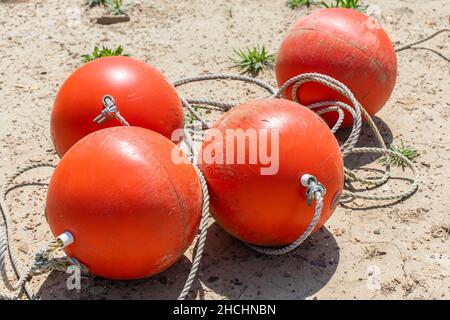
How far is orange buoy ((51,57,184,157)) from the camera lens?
4.03m

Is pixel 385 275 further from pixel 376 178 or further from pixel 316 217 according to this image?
pixel 376 178

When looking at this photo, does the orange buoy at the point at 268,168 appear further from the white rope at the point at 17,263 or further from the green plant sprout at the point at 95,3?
the green plant sprout at the point at 95,3

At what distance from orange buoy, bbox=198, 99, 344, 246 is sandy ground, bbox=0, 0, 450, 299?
0.29 meters

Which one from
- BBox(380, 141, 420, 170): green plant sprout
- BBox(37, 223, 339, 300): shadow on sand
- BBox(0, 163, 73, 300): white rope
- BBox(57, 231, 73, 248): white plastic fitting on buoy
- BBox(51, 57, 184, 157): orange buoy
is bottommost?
BBox(380, 141, 420, 170): green plant sprout

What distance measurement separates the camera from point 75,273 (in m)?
3.71

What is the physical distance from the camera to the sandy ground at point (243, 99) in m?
Answer: 3.81

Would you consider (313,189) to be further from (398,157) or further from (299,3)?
(299,3)

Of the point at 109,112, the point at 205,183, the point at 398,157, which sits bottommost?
the point at 398,157

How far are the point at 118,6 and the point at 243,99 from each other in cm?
200

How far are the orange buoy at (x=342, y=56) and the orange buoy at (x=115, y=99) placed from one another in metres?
1.05

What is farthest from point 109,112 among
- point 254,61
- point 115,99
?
point 254,61

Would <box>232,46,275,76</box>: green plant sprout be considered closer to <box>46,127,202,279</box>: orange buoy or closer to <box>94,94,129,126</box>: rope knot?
<box>94,94,129,126</box>: rope knot

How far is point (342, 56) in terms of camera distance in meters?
4.68

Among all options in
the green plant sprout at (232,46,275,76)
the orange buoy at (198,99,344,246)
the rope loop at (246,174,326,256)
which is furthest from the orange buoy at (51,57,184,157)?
the green plant sprout at (232,46,275,76)
